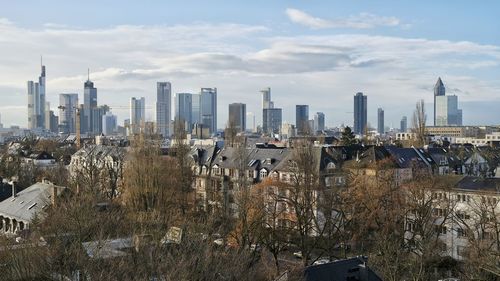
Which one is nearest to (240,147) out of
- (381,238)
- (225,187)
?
(225,187)

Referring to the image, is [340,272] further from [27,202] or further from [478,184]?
[27,202]

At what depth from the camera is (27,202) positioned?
47625 millimetres

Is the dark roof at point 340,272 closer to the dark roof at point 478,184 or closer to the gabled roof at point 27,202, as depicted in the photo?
the dark roof at point 478,184

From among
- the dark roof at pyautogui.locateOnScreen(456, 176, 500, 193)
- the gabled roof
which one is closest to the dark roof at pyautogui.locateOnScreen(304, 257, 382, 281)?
the dark roof at pyautogui.locateOnScreen(456, 176, 500, 193)

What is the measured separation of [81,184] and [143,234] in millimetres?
24517

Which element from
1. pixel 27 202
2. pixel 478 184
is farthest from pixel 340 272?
pixel 27 202

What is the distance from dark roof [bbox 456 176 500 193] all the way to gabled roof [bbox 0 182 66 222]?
32126 mm

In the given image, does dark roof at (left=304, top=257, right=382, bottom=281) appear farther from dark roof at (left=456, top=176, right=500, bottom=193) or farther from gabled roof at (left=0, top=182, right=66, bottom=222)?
gabled roof at (left=0, top=182, right=66, bottom=222)

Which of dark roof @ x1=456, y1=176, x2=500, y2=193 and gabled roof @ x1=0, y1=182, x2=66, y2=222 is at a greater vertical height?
dark roof @ x1=456, y1=176, x2=500, y2=193

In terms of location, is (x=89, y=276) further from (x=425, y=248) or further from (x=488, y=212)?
(x=488, y=212)

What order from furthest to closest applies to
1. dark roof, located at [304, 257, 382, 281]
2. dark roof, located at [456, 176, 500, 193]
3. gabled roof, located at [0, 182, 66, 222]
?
dark roof, located at [456, 176, 500, 193] < gabled roof, located at [0, 182, 66, 222] < dark roof, located at [304, 257, 382, 281]

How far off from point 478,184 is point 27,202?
36.9 metres

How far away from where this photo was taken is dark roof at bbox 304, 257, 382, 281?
24.4 metres

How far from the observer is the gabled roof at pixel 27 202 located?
44688 millimetres
